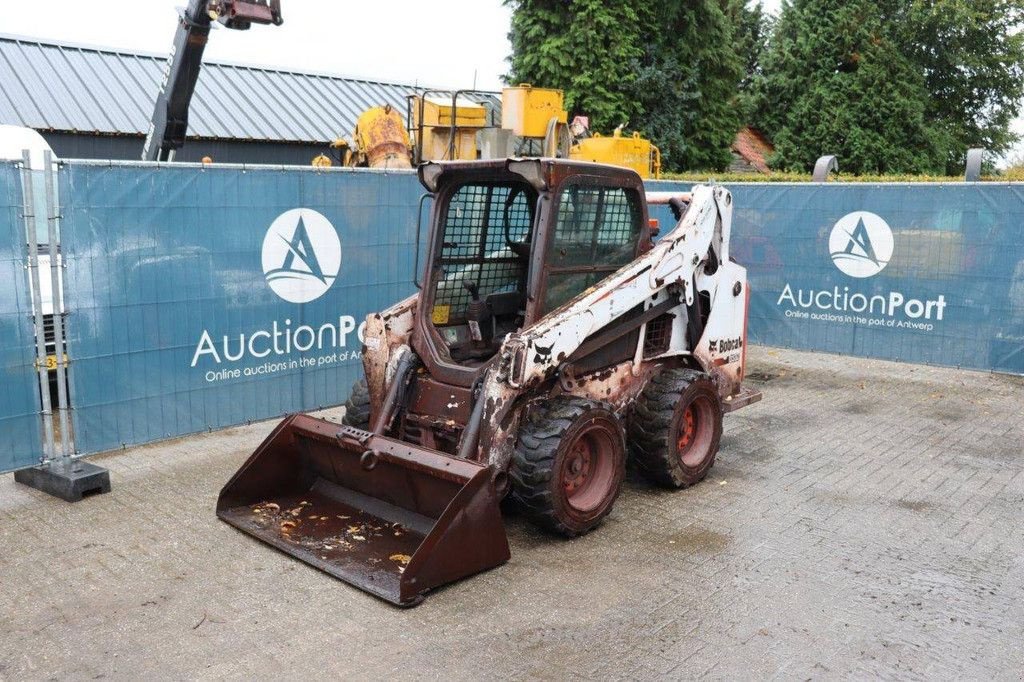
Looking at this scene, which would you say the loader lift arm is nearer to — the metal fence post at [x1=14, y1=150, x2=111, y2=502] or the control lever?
the metal fence post at [x1=14, y1=150, x2=111, y2=502]

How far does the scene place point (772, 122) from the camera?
117ft

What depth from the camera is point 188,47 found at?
11.9m

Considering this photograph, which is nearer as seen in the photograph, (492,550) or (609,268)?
(492,550)

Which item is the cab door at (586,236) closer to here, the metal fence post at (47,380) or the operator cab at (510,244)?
the operator cab at (510,244)

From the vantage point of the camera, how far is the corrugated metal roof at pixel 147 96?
20.0 m

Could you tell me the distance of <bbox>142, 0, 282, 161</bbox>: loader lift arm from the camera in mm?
11727

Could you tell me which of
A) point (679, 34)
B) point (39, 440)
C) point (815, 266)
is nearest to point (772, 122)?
point (679, 34)

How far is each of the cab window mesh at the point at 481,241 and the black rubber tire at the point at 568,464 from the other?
4.35 ft

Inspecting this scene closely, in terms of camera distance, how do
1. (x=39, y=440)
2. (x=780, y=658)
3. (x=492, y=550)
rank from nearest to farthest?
1. (x=780, y=658)
2. (x=492, y=550)
3. (x=39, y=440)

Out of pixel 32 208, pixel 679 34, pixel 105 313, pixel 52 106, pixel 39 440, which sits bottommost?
pixel 39 440

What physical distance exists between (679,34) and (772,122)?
21.2 feet

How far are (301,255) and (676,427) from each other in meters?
3.90

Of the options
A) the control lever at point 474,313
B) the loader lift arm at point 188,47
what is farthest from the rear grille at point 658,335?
the loader lift arm at point 188,47

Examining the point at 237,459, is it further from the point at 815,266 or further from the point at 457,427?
the point at 815,266
